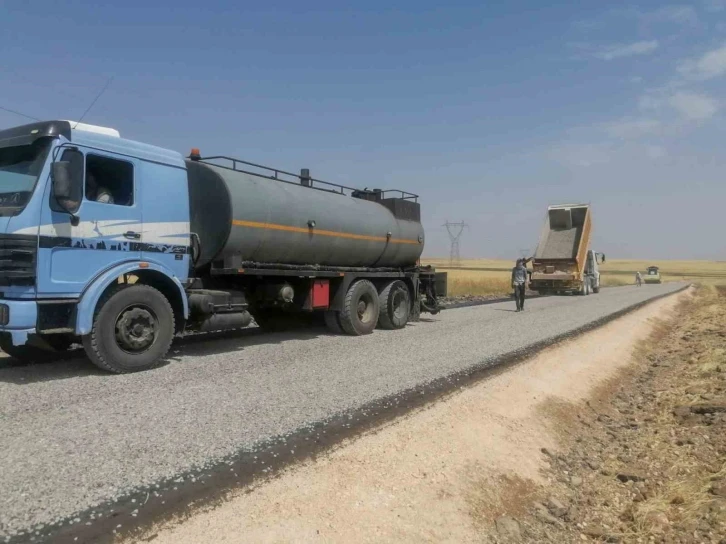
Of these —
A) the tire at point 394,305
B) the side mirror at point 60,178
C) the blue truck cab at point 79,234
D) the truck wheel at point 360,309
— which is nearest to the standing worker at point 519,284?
the tire at point 394,305

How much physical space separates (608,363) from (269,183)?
7091 millimetres

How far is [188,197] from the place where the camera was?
7.98 meters

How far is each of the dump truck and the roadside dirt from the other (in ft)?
70.3

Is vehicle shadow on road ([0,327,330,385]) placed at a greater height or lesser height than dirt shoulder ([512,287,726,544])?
greater

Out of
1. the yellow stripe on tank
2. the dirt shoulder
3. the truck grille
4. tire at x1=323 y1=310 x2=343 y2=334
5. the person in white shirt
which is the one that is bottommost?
the dirt shoulder

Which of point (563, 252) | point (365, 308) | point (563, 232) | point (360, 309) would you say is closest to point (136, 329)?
point (360, 309)

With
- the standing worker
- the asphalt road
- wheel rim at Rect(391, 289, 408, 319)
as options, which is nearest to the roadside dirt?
the asphalt road

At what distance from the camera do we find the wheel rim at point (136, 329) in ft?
21.8

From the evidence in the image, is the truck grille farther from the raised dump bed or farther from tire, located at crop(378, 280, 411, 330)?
the raised dump bed

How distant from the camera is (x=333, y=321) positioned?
36.7ft

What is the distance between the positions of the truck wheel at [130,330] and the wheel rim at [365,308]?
4.90 m

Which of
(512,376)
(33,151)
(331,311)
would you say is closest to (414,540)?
(512,376)

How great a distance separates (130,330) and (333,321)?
4990 millimetres

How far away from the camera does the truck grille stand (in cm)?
586
